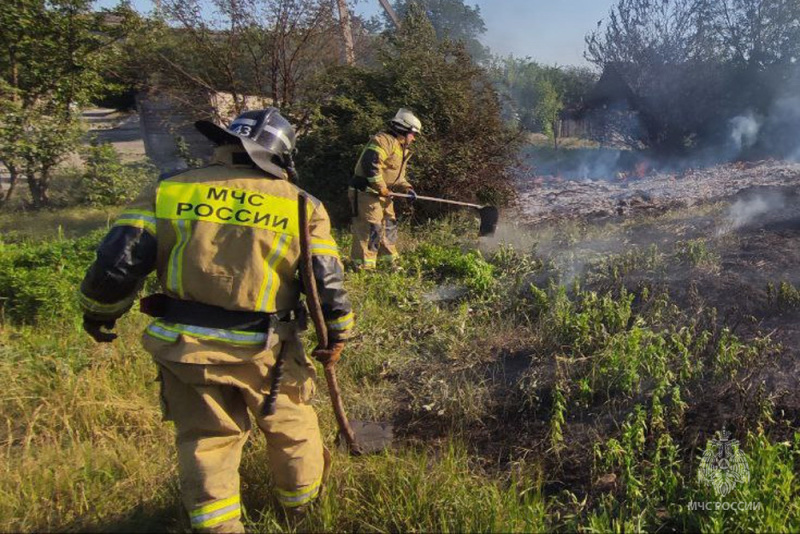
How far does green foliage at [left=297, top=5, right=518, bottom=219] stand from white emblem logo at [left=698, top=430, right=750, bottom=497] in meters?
5.50

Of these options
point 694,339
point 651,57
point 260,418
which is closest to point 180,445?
point 260,418

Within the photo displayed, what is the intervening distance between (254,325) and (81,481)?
4.02 feet

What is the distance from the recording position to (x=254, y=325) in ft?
7.13

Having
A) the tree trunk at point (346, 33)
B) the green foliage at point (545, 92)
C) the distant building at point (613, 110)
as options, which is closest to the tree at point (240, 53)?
the tree trunk at point (346, 33)

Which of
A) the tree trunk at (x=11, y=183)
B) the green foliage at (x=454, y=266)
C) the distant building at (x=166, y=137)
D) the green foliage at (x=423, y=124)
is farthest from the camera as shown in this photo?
the distant building at (x=166, y=137)

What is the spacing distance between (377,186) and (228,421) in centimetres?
407

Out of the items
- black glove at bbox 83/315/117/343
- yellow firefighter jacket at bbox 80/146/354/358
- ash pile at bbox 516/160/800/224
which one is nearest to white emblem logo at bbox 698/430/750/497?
yellow firefighter jacket at bbox 80/146/354/358

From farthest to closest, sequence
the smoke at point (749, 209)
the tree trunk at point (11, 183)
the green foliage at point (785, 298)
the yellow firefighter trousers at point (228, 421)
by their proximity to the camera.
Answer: the tree trunk at point (11, 183) < the smoke at point (749, 209) < the green foliage at point (785, 298) < the yellow firefighter trousers at point (228, 421)

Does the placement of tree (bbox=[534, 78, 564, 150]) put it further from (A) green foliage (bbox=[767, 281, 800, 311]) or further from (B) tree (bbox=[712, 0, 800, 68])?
(A) green foliage (bbox=[767, 281, 800, 311])

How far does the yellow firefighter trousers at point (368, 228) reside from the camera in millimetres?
6055

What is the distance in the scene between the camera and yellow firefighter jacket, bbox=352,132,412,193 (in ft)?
19.3

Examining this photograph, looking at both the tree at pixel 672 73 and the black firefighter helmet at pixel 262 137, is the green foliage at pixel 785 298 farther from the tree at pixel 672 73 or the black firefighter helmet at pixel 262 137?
the tree at pixel 672 73

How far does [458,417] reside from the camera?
10.5 feet

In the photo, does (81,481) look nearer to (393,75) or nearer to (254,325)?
(254,325)
